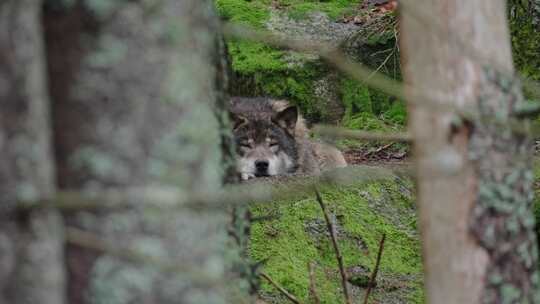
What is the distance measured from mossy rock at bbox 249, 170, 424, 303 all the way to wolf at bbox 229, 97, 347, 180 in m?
2.27

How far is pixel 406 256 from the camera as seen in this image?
264 inches

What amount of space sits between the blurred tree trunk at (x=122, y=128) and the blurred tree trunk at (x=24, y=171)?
19 cm

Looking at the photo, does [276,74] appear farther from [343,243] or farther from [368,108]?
[343,243]

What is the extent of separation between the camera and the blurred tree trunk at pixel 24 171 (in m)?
2.34

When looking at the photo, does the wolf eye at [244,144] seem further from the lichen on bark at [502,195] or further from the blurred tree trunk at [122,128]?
the blurred tree trunk at [122,128]

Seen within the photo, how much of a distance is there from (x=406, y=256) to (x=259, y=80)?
545 centimetres

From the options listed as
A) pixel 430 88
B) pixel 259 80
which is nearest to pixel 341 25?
pixel 259 80

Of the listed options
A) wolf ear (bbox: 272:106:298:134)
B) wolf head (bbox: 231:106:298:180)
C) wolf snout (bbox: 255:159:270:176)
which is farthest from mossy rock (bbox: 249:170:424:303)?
wolf ear (bbox: 272:106:298:134)

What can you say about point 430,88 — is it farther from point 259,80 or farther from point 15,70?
point 259,80

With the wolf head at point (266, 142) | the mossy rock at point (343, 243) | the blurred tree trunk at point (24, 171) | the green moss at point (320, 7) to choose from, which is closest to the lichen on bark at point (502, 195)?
the blurred tree trunk at point (24, 171)

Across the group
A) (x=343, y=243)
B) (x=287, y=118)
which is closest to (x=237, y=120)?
(x=287, y=118)

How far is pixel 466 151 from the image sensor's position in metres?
2.86

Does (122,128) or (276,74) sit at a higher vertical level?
(122,128)

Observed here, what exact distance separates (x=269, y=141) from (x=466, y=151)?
689 centimetres
